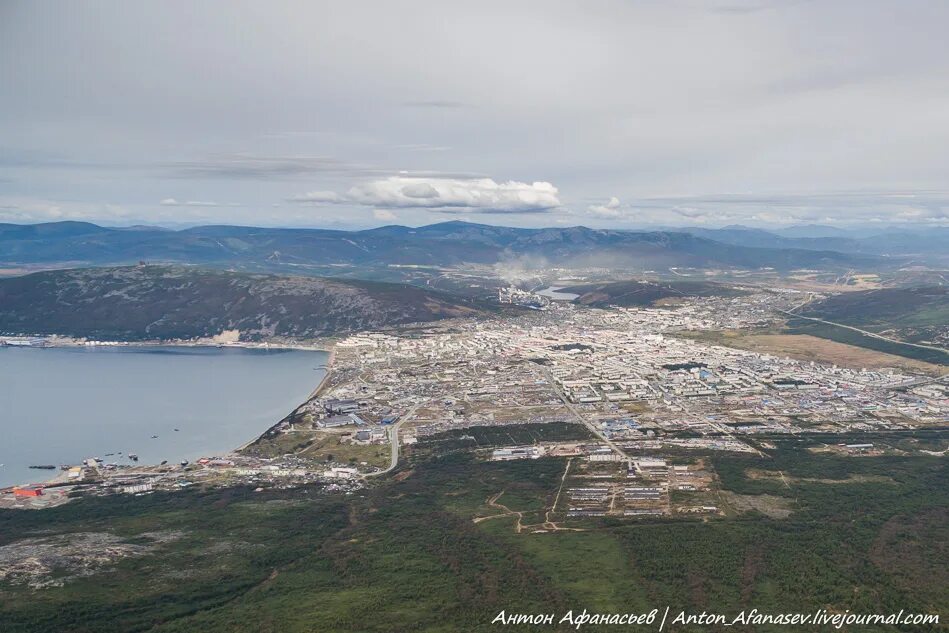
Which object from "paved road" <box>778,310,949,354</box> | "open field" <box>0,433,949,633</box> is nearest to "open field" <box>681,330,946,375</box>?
"paved road" <box>778,310,949,354</box>

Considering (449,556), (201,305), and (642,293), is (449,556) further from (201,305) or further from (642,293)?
(642,293)

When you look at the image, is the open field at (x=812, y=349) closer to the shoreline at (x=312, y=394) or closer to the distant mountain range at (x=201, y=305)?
the distant mountain range at (x=201, y=305)

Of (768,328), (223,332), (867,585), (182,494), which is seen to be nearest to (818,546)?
(867,585)

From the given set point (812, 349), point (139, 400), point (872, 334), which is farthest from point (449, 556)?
point (872, 334)

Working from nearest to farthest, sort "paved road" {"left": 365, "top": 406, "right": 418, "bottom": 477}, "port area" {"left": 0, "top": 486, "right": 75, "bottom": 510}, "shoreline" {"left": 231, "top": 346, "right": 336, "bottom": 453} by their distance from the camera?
"port area" {"left": 0, "top": 486, "right": 75, "bottom": 510}, "paved road" {"left": 365, "top": 406, "right": 418, "bottom": 477}, "shoreline" {"left": 231, "top": 346, "right": 336, "bottom": 453}

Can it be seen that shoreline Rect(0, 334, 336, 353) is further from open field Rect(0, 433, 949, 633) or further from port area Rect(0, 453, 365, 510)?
open field Rect(0, 433, 949, 633)

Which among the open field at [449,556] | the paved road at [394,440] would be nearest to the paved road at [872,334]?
the open field at [449,556]

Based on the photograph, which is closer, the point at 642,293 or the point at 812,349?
the point at 812,349
